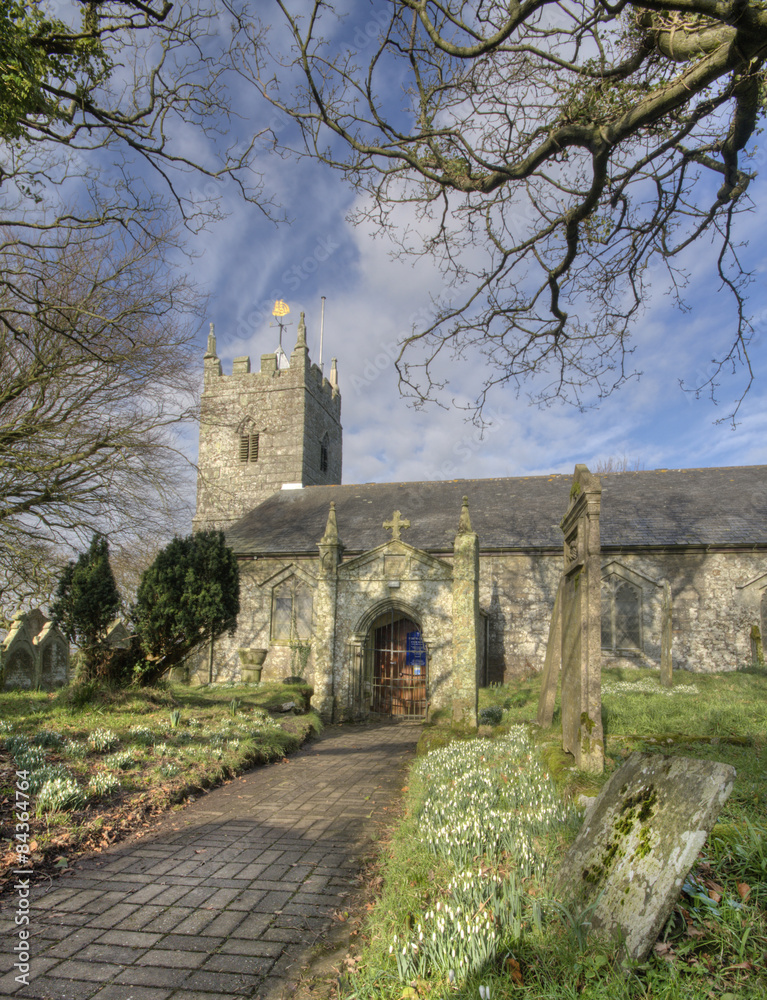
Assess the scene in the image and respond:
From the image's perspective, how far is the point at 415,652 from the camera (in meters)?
17.0

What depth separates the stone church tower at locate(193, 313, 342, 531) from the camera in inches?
1160

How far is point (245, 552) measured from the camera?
21688mm

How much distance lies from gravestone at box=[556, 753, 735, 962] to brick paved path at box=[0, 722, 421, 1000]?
1.69 metres

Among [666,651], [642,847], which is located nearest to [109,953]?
[642,847]

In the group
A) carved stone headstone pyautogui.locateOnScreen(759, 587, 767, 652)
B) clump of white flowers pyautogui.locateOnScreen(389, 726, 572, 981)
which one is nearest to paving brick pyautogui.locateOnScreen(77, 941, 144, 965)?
clump of white flowers pyautogui.locateOnScreen(389, 726, 572, 981)

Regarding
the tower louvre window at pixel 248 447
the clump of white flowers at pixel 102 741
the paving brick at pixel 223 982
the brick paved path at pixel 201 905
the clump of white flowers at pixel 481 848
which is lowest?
the brick paved path at pixel 201 905

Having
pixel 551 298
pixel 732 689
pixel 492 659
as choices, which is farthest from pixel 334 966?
pixel 492 659

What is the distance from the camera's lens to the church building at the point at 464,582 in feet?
47.9

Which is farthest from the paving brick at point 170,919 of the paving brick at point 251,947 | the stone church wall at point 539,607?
the stone church wall at point 539,607

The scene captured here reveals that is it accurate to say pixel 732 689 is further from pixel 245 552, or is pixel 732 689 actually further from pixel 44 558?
pixel 245 552

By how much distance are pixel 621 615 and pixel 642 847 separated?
16896mm

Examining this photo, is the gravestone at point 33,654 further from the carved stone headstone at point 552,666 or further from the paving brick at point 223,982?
the paving brick at point 223,982

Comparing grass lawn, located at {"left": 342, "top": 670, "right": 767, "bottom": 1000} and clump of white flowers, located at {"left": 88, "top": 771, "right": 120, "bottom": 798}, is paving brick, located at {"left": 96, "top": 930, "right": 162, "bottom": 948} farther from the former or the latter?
clump of white flowers, located at {"left": 88, "top": 771, "right": 120, "bottom": 798}

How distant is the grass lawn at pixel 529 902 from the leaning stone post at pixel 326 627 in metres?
8.71
